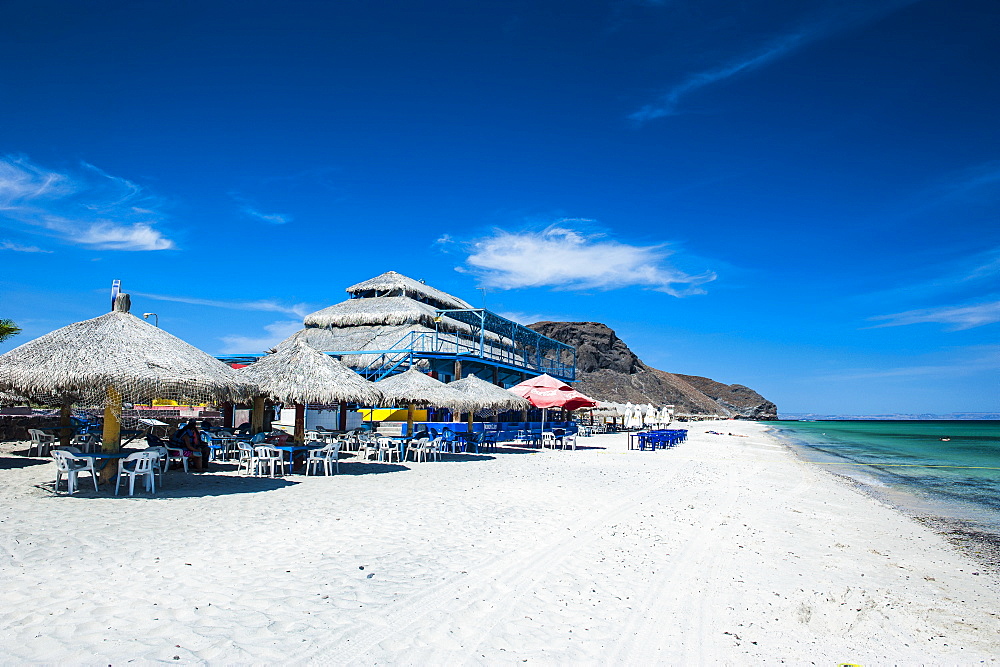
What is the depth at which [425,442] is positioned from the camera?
14523 millimetres

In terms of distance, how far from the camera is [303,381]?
465 inches

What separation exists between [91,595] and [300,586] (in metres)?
1.33

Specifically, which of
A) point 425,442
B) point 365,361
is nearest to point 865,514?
point 425,442

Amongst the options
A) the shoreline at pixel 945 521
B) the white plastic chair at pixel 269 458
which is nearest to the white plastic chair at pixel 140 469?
the white plastic chair at pixel 269 458

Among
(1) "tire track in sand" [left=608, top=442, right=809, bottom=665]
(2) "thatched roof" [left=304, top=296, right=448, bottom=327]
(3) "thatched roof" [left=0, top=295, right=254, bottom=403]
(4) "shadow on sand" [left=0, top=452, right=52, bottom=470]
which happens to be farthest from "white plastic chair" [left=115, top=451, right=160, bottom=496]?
(2) "thatched roof" [left=304, top=296, right=448, bottom=327]

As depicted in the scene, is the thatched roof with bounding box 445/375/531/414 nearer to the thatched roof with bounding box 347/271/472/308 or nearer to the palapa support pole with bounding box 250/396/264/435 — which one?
the palapa support pole with bounding box 250/396/264/435

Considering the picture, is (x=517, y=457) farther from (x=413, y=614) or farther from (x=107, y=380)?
(x=413, y=614)

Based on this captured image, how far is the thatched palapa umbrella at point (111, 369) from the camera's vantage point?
28.2ft

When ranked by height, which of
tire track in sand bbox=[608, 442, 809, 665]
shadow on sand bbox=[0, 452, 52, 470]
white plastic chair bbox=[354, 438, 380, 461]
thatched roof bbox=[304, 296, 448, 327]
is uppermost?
thatched roof bbox=[304, 296, 448, 327]

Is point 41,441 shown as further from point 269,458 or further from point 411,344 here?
point 411,344

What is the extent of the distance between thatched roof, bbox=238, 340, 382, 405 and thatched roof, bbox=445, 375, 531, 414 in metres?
4.58

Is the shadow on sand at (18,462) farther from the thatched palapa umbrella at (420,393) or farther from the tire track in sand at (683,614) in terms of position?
the tire track in sand at (683,614)

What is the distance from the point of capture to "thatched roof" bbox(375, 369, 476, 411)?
15539mm

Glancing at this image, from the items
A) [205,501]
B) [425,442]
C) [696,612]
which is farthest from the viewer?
[425,442]
